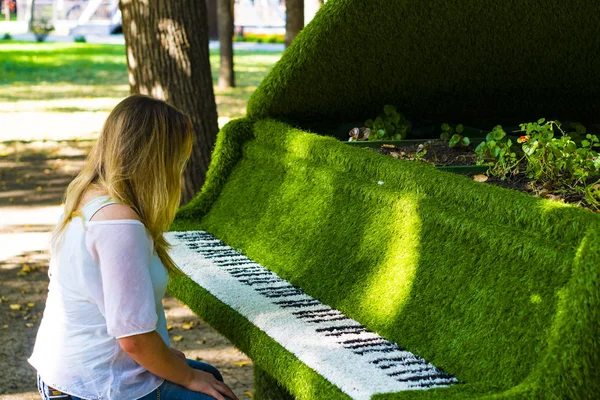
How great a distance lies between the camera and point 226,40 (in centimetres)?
1714

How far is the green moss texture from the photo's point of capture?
11.0ft

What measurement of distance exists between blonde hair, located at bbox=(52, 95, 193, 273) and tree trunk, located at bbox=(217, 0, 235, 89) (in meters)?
14.3

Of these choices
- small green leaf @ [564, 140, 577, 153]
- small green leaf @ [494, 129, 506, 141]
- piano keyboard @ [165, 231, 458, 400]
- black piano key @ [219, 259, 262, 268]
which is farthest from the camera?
small green leaf @ [494, 129, 506, 141]

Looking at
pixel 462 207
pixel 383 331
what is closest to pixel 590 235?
pixel 462 207

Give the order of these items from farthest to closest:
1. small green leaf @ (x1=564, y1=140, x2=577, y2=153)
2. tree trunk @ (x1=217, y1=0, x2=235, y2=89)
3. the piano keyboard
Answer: tree trunk @ (x1=217, y1=0, x2=235, y2=89) → small green leaf @ (x1=564, y1=140, x2=577, y2=153) → the piano keyboard

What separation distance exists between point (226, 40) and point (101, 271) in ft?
49.9

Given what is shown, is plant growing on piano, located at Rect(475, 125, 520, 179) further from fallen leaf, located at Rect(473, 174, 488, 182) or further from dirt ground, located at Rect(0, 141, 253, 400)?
dirt ground, located at Rect(0, 141, 253, 400)

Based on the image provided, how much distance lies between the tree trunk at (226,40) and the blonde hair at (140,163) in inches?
562

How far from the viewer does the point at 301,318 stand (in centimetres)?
256

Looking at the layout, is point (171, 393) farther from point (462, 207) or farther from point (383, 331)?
point (462, 207)

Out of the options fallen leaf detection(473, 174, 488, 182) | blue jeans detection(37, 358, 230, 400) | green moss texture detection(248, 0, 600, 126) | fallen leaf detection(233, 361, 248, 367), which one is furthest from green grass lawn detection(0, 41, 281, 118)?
blue jeans detection(37, 358, 230, 400)

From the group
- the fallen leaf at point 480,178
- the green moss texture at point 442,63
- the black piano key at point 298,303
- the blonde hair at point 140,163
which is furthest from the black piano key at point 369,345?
the green moss texture at point 442,63

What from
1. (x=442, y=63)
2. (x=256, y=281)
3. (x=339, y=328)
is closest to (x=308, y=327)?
(x=339, y=328)

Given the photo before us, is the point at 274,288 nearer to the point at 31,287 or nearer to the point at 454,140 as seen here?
the point at 454,140
